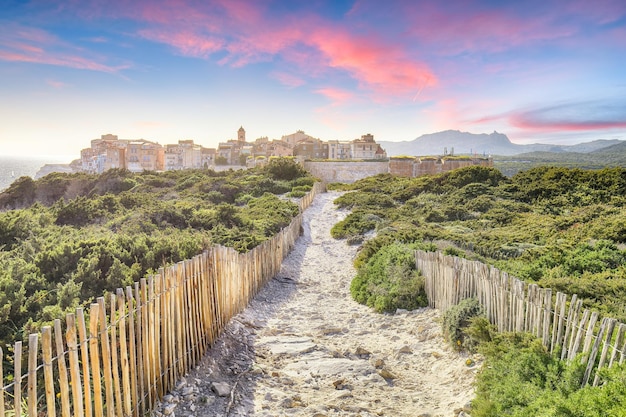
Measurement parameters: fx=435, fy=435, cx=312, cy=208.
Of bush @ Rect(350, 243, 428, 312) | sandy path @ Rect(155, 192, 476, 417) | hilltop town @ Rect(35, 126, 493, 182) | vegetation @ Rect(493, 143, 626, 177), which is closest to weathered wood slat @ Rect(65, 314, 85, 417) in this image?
sandy path @ Rect(155, 192, 476, 417)

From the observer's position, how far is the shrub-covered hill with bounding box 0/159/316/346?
20.0 feet

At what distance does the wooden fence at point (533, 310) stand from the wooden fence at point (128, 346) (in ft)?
12.2

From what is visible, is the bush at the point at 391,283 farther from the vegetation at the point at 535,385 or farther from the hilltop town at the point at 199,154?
the hilltop town at the point at 199,154

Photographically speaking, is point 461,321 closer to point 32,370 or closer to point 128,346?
point 128,346

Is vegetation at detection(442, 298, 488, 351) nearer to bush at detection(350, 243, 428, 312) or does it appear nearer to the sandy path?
the sandy path

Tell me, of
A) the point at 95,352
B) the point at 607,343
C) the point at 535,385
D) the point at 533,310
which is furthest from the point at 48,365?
the point at 533,310

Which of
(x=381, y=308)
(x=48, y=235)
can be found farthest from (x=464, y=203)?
(x=48, y=235)

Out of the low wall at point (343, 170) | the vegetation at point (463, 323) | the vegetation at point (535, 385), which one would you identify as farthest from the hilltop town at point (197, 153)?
the vegetation at point (535, 385)

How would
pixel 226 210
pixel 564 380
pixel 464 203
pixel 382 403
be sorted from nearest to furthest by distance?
pixel 564 380, pixel 382 403, pixel 226 210, pixel 464 203

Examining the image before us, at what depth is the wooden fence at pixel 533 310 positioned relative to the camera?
3.70m

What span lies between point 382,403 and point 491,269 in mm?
2415

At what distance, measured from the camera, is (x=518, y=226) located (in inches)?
646

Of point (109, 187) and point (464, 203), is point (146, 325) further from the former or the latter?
point (109, 187)

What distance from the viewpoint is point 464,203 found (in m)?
23.8
